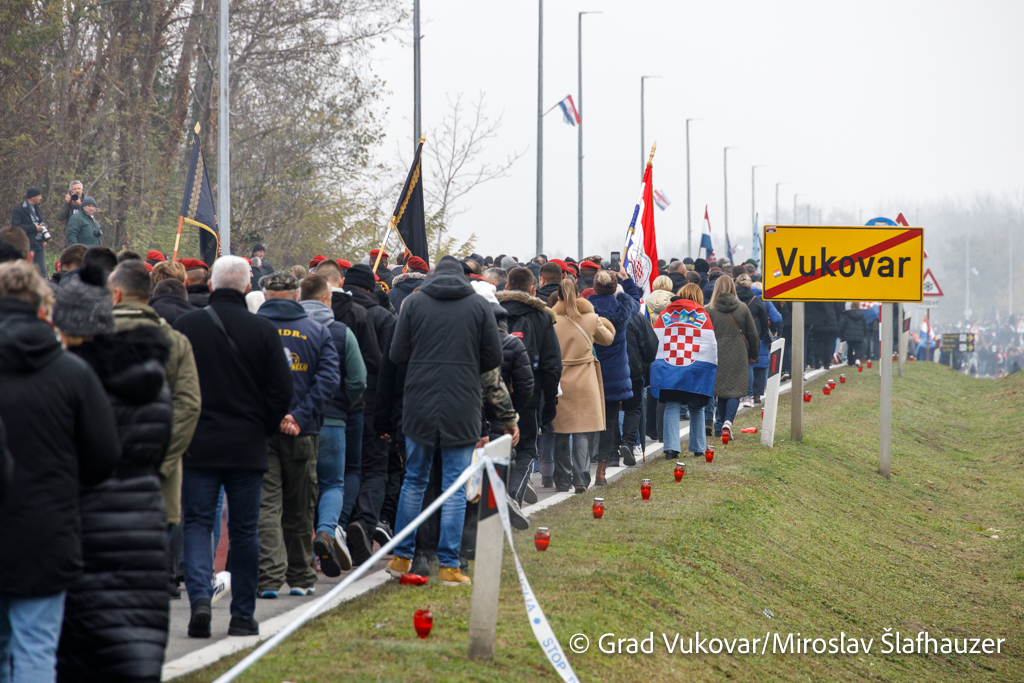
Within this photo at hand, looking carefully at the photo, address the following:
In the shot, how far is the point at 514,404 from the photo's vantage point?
29.5ft

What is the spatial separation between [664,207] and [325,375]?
130 feet

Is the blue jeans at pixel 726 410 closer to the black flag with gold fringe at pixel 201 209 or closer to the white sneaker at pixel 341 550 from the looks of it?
the black flag with gold fringe at pixel 201 209

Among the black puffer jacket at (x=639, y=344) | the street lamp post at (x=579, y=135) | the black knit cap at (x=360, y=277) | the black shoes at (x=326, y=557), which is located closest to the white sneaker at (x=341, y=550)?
the black shoes at (x=326, y=557)

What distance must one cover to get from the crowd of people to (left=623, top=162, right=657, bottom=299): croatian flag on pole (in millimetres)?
845

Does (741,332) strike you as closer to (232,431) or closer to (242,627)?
(232,431)

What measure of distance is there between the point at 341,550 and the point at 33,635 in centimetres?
378

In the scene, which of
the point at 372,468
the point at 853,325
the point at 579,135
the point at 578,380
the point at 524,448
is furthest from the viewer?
the point at 579,135

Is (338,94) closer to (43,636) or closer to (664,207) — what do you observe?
(664,207)

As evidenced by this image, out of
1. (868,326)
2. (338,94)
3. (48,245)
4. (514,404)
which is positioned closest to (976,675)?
(514,404)

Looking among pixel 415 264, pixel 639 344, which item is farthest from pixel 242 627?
pixel 639 344

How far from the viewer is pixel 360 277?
8.88m

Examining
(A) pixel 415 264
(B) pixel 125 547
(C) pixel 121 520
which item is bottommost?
(B) pixel 125 547

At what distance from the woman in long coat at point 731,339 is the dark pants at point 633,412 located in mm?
2136

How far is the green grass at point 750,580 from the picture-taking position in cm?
650
